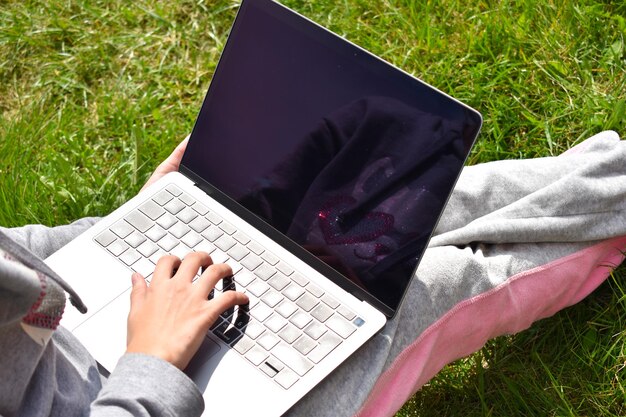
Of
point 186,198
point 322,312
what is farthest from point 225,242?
point 322,312

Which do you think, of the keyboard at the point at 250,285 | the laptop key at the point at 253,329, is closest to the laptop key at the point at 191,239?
the keyboard at the point at 250,285

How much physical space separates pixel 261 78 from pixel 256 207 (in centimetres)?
23

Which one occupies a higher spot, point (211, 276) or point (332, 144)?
point (332, 144)

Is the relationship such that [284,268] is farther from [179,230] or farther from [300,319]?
[179,230]

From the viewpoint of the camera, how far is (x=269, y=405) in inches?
51.3

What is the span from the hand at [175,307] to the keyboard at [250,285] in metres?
0.05

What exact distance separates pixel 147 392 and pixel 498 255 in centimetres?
71

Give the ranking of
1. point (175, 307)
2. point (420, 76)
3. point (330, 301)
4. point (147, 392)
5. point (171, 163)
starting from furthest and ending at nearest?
point (420, 76), point (171, 163), point (330, 301), point (175, 307), point (147, 392)

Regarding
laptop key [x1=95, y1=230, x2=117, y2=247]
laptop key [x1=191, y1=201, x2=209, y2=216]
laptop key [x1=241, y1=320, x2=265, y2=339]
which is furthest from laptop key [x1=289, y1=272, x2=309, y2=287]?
laptop key [x1=95, y1=230, x2=117, y2=247]

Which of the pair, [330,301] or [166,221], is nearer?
[330,301]

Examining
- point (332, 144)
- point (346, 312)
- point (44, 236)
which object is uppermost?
point (332, 144)

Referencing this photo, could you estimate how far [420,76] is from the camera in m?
2.20

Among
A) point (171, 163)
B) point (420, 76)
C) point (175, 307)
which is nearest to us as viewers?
point (175, 307)

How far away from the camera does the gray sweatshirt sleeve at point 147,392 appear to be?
117 centimetres
